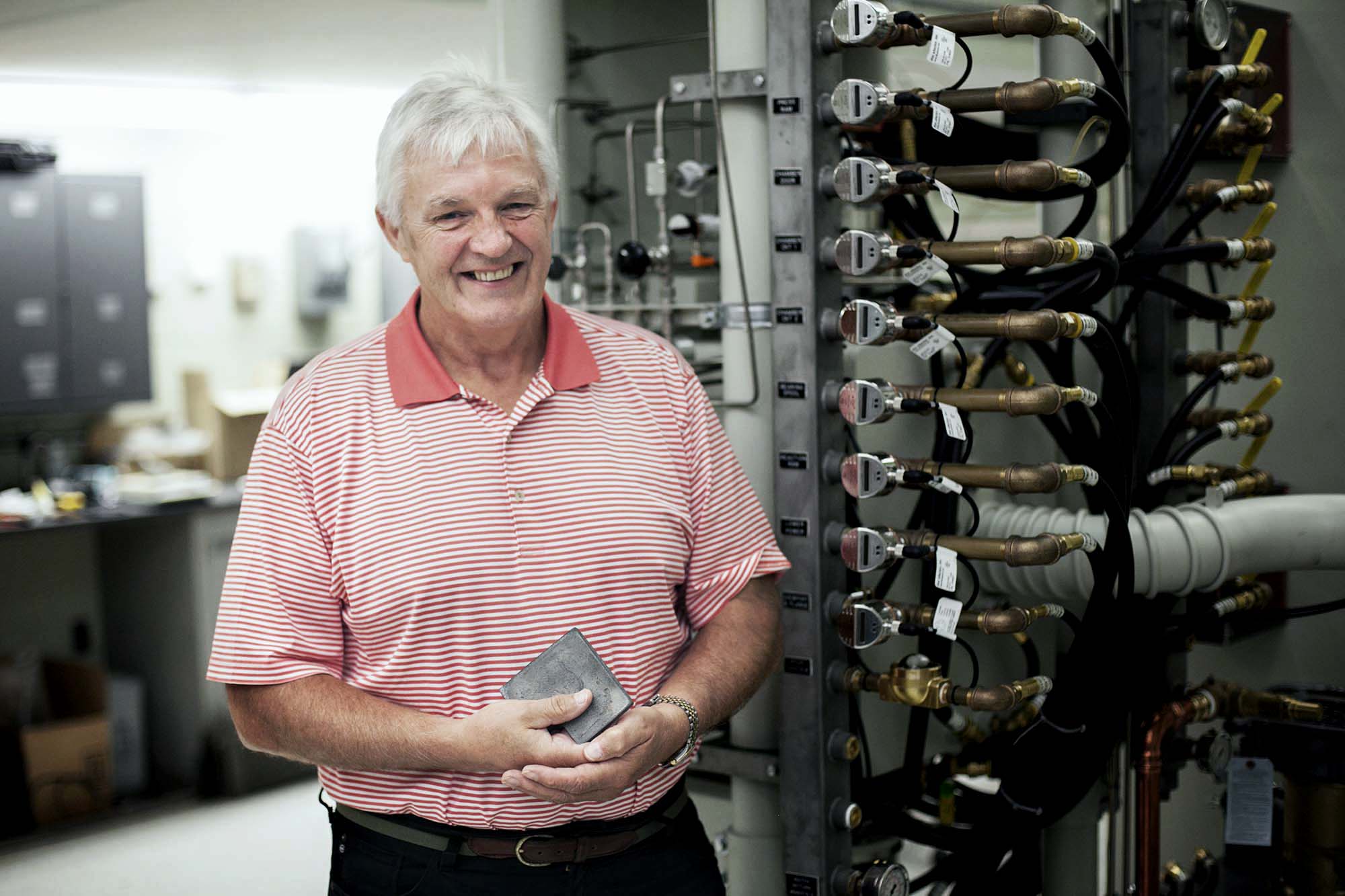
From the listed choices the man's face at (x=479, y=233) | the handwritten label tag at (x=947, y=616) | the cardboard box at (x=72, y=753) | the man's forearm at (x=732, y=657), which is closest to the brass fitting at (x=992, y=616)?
the handwritten label tag at (x=947, y=616)

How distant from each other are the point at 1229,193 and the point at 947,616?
0.85 metres

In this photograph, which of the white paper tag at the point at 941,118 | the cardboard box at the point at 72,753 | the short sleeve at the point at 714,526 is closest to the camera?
the short sleeve at the point at 714,526

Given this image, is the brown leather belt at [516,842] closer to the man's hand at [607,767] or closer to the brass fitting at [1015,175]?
the man's hand at [607,767]

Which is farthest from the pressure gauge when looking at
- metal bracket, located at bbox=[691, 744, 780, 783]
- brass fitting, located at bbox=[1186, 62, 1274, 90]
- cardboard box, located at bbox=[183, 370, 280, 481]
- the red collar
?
cardboard box, located at bbox=[183, 370, 280, 481]

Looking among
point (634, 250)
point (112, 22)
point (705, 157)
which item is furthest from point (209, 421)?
point (634, 250)

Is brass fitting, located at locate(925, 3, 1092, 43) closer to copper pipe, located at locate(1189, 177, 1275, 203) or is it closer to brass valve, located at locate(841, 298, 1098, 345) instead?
brass valve, located at locate(841, 298, 1098, 345)

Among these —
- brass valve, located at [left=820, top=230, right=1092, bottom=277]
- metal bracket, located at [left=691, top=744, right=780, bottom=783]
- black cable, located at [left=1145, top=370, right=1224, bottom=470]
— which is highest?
brass valve, located at [left=820, top=230, right=1092, bottom=277]

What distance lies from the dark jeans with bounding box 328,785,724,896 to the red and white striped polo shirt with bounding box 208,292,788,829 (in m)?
0.05

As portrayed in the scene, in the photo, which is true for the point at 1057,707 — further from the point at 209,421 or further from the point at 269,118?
the point at 269,118

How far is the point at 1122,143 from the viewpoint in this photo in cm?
180

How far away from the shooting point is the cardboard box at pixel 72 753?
407 cm

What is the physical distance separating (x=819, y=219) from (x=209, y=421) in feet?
11.9

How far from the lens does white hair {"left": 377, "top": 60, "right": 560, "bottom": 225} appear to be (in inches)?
55.9

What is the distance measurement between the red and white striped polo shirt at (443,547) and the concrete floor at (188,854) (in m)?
2.46
